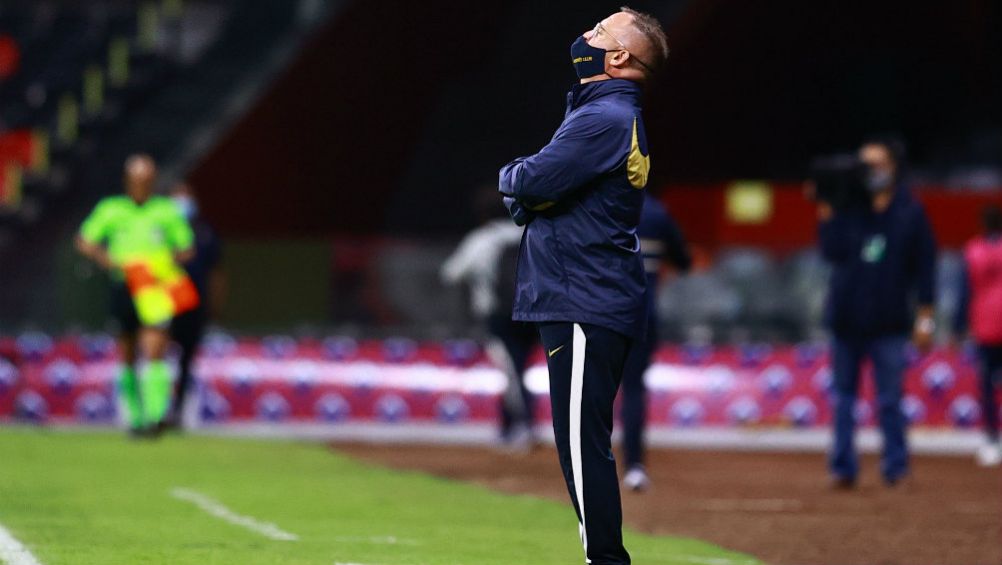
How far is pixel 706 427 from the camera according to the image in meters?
19.0

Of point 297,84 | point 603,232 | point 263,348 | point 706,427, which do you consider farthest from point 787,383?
point 603,232

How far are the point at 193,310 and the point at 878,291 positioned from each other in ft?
24.1

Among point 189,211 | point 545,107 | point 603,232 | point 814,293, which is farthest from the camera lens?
point 545,107

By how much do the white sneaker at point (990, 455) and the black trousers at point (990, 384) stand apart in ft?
0.25

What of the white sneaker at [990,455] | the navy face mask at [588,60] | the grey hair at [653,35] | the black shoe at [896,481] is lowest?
the white sneaker at [990,455]

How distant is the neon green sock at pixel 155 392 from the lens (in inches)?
637

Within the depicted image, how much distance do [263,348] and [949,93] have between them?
41.1 feet

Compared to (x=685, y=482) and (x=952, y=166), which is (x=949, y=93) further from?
(x=685, y=482)

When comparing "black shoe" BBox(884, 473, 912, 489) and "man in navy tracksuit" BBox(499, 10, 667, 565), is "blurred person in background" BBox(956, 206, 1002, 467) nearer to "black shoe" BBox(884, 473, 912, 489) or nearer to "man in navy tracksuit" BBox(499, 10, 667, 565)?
"black shoe" BBox(884, 473, 912, 489)

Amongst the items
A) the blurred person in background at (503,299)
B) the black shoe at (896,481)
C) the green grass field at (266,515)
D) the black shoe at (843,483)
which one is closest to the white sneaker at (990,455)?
the black shoe at (896,481)

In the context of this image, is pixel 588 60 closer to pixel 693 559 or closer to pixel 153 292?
pixel 693 559

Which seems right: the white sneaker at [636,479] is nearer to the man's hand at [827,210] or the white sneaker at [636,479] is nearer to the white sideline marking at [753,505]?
the white sideline marking at [753,505]

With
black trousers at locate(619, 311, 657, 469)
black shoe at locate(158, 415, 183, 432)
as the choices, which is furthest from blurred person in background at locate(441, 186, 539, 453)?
black trousers at locate(619, 311, 657, 469)

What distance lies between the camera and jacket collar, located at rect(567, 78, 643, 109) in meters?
6.78
